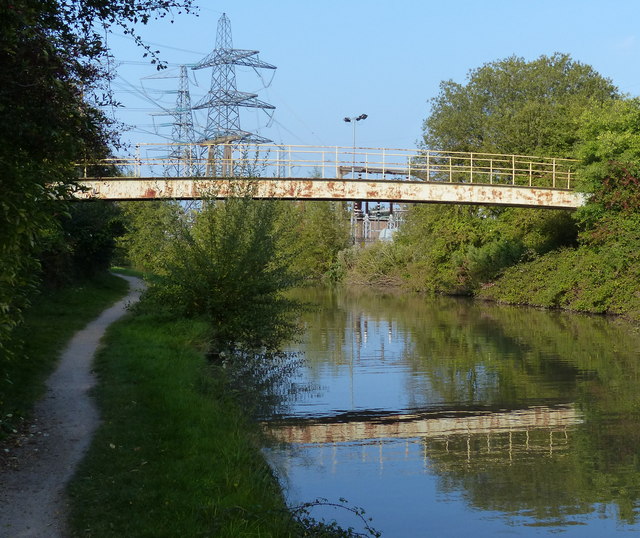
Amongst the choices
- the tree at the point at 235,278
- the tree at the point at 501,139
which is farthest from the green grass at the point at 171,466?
the tree at the point at 501,139

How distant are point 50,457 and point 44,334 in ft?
31.5

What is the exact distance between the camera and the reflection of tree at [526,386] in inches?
449

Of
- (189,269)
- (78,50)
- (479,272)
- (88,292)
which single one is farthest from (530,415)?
(479,272)

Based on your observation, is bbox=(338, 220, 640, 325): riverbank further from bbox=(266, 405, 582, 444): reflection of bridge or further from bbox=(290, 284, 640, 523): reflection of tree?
bbox=(266, 405, 582, 444): reflection of bridge

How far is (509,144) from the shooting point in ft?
178

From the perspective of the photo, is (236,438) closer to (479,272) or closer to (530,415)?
(530,415)

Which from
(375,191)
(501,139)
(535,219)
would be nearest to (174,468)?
(375,191)

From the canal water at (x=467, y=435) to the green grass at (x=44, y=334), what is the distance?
Result: 3.79 m

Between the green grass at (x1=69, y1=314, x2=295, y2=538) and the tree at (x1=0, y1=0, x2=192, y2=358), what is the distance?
2.00 meters

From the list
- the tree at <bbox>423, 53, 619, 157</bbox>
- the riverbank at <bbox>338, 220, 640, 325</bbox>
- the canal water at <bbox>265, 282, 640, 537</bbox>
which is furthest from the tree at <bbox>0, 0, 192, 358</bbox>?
the tree at <bbox>423, 53, 619, 157</bbox>

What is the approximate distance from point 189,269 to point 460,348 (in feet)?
30.6

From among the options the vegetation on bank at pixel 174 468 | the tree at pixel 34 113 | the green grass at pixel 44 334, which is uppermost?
the tree at pixel 34 113

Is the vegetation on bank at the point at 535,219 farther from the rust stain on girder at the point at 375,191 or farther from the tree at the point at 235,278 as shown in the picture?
the tree at the point at 235,278

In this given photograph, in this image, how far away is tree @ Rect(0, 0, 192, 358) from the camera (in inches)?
362
